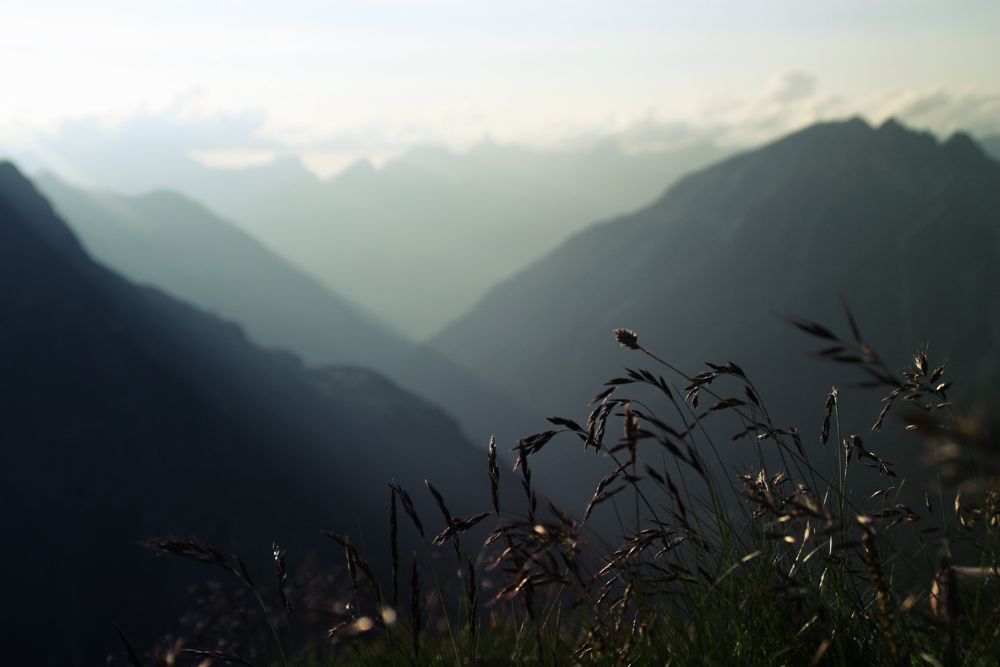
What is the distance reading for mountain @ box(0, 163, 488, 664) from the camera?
5250cm

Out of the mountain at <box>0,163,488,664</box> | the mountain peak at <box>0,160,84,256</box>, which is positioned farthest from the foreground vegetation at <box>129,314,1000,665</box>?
the mountain peak at <box>0,160,84,256</box>

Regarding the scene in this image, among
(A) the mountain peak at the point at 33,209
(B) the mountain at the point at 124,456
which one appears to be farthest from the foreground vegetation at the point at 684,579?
(A) the mountain peak at the point at 33,209

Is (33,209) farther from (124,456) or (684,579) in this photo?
(684,579)

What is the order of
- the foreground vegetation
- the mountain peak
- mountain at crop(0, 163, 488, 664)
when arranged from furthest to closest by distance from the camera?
the mountain peak → mountain at crop(0, 163, 488, 664) → the foreground vegetation

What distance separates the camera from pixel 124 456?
64.9 meters

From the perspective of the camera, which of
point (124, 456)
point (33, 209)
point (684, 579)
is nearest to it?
point (684, 579)

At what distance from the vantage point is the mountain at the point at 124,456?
52500 mm

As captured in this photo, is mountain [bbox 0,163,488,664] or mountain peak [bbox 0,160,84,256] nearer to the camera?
mountain [bbox 0,163,488,664]

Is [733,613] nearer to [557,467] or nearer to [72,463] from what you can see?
[72,463]

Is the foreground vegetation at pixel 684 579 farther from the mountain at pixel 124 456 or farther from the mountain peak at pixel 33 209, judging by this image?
the mountain peak at pixel 33 209

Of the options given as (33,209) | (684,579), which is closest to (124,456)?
(33,209)

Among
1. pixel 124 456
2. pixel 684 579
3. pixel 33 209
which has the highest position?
pixel 33 209

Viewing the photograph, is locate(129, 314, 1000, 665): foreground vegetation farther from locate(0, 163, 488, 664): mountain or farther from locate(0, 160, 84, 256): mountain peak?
locate(0, 160, 84, 256): mountain peak

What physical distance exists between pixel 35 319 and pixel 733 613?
248ft
